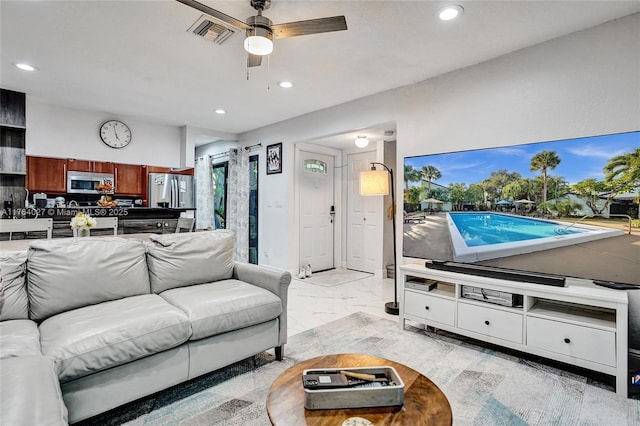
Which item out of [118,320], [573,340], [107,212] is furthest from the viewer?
[107,212]

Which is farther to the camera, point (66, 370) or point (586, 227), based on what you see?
point (586, 227)

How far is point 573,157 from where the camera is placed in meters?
2.35

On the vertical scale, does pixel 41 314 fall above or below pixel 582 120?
below

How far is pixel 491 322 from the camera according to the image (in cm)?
250

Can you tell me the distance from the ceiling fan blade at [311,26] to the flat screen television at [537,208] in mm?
1624

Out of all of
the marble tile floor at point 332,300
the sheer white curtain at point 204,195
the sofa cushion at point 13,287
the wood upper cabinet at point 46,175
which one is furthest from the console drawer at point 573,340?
the wood upper cabinet at point 46,175

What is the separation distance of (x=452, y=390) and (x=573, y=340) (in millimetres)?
891

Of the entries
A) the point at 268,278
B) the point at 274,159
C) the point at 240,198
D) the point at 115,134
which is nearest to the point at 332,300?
the point at 268,278

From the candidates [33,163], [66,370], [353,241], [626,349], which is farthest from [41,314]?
[33,163]

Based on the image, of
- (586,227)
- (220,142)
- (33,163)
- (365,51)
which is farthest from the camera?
(220,142)

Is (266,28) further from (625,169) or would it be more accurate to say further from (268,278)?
(625,169)

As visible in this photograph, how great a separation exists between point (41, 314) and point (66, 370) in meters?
0.61

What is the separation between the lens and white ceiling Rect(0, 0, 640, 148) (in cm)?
221

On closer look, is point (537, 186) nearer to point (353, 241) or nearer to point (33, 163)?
point (353, 241)
